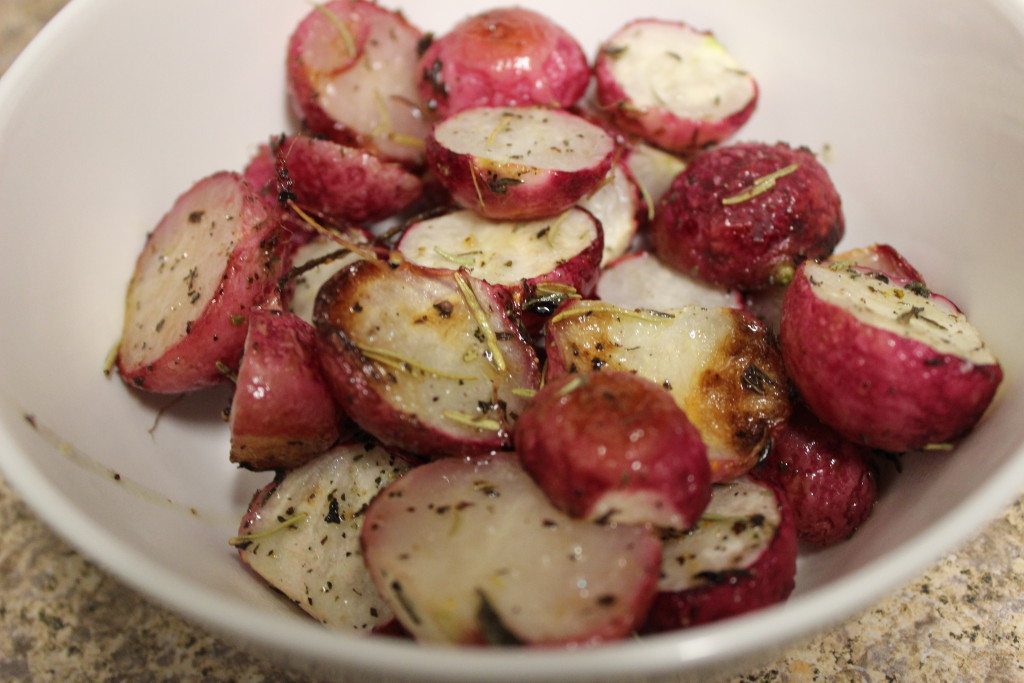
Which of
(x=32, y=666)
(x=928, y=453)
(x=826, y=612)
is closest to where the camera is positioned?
(x=826, y=612)

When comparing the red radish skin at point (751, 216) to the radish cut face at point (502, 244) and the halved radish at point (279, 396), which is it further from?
the halved radish at point (279, 396)

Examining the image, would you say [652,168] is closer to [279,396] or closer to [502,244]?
[502,244]

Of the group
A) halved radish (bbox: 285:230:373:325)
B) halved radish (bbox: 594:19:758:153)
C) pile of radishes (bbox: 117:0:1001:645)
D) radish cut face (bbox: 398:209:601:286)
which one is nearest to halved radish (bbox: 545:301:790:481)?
pile of radishes (bbox: 117:0:1001:645)

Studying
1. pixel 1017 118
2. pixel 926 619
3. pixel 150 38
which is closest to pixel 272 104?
pixel 150 38

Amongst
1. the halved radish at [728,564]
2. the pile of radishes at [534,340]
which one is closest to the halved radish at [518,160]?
the pile of radishes at [534,340]

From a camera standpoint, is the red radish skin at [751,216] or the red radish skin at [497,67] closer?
the red radish skin at [751,216]

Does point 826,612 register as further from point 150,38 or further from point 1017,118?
point 150,38

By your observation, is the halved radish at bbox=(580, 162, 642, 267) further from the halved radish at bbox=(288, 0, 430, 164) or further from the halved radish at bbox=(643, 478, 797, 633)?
the halved radish at bbox=(643, 478, 797, 633)

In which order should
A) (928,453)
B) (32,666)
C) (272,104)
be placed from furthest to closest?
(272,104) < (32,666) < (928,453)
